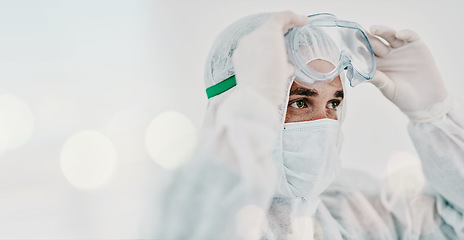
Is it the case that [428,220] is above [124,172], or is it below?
above

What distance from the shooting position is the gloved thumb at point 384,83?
1388mm

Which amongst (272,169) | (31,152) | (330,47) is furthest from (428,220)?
(31,152)

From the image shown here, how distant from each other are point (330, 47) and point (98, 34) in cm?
169

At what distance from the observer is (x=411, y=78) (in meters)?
1.49

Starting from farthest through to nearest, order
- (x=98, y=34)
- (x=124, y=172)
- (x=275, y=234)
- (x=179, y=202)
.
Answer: (x=124, y=172) → (x=98, y=34) → (x=275, y=234) → (x=179, y=202)

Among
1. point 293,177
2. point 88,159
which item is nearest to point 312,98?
point 293,177

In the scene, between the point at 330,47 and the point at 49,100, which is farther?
the point at 49,100

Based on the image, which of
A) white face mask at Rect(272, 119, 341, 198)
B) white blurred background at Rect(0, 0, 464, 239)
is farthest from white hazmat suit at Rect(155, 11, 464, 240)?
white blurred background at Rect(0, 0, 464, 239)

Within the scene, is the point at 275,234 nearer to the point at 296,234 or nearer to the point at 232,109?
the point at 296,234

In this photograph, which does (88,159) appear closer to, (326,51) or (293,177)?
(293,177)

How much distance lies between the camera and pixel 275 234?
1.19m

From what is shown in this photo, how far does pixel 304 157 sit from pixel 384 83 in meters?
0.49

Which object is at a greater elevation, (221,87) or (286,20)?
(286,20)

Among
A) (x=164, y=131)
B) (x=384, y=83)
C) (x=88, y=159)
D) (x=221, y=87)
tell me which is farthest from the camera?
(x=88, y=159)
